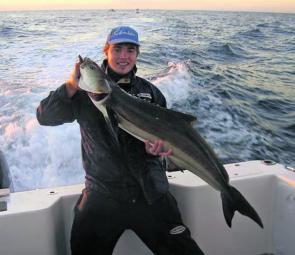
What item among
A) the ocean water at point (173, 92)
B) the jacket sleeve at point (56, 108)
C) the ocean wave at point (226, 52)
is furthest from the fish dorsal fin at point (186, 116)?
the ocean wave at point (226, 52)

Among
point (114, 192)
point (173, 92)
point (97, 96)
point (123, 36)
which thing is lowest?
point (173, 92)

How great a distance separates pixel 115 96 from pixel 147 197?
72 cm

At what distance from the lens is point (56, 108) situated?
269 cm

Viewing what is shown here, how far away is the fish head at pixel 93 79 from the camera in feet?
7.25

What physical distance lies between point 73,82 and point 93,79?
0.30 m

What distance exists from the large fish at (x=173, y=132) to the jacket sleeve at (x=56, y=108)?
358 millimetres

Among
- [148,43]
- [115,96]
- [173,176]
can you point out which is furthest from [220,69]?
[115,96]

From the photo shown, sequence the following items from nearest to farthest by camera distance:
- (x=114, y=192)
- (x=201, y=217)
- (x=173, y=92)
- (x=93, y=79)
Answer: (x=93, y=79)
(x=114, y=192)
(x=201, y=217)
(x=173, y=92)

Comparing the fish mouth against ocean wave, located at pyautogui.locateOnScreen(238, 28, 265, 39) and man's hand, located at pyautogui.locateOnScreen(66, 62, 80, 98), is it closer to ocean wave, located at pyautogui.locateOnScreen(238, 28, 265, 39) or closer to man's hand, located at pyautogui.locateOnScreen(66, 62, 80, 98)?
man's hand, located at pyautogui.locateOnScreen(66, 62, 80, 98)

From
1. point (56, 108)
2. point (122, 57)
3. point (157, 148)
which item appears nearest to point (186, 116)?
point (157, 148)

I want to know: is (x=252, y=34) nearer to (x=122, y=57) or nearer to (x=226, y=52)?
(x=226, y=52)

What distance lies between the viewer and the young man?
2658 millimetres

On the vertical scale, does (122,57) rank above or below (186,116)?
above

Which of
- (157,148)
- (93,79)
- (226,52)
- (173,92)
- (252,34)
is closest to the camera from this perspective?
(93,79)
